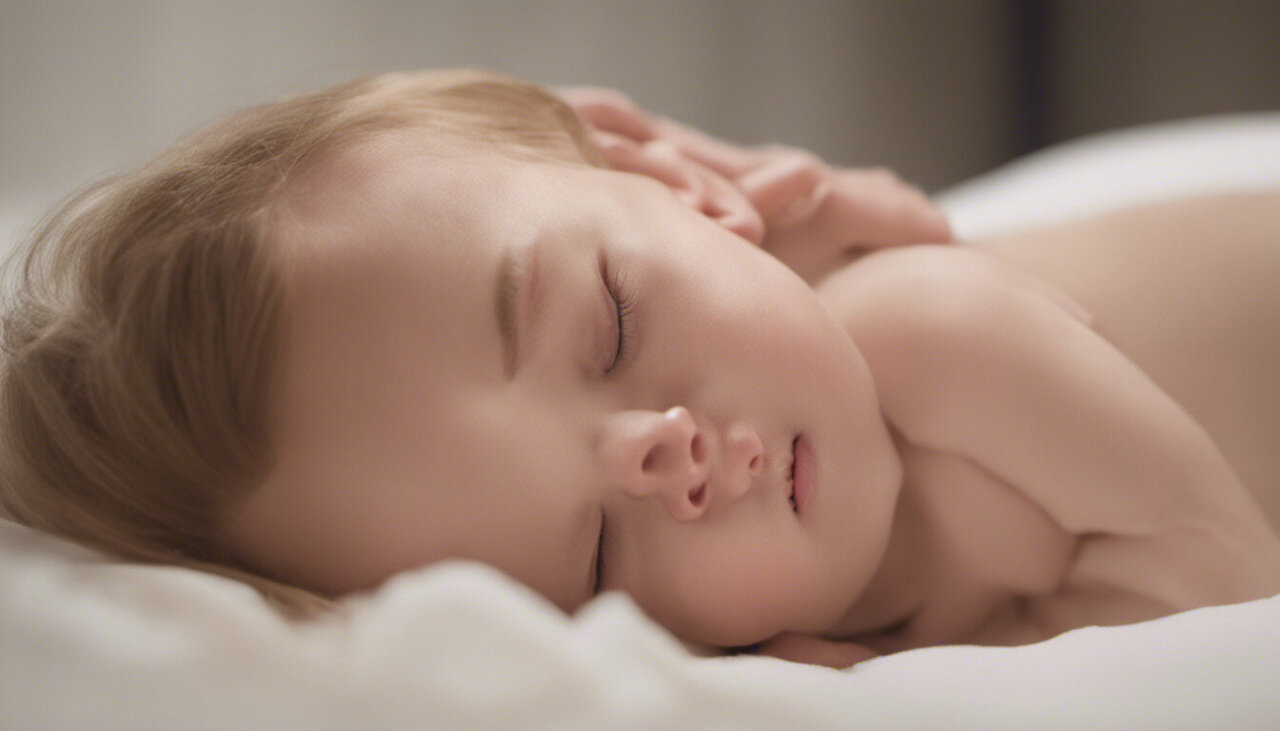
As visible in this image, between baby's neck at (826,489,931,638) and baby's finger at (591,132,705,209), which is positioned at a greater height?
baby's finger at (591,132,705,209)

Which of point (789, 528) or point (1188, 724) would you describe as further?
point (789, 528)

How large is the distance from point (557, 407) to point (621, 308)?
93 millimetres

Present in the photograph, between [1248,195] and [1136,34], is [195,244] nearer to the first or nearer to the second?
[1248,195]

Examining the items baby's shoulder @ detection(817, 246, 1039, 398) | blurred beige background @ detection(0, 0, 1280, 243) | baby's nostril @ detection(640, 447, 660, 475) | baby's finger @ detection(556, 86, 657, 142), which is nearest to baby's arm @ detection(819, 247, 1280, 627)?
baby's shoulder @ detection(817, 246, 1039, 398)

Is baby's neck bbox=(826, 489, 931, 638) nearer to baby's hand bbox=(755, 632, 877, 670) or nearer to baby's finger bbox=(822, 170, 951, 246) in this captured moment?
baby's hand bbox=(755, 632, 877, 670)

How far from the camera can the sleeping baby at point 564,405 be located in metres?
0.66

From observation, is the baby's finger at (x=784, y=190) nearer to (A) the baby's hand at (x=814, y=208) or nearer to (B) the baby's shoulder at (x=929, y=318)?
(A) the baby's hand at (x=814, y=208)

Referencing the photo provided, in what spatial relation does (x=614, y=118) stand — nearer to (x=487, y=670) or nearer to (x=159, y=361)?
(x=159, y=361)

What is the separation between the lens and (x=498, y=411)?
67 centimetres

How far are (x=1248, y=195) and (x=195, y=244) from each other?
0.96 m

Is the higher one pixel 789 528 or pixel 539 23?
pixel 539 23

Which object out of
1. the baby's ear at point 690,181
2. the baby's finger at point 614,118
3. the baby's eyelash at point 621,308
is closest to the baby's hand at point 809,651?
the baby's eyelash at point 621,308

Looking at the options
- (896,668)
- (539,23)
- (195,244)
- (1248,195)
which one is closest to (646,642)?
(896,668)

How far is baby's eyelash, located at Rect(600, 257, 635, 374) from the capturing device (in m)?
0.73
